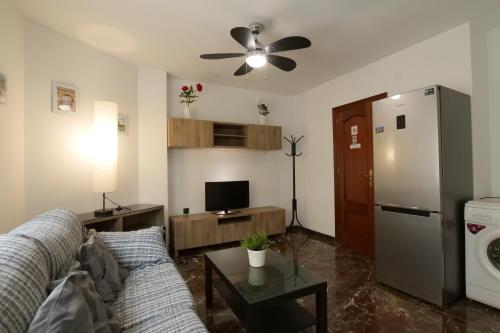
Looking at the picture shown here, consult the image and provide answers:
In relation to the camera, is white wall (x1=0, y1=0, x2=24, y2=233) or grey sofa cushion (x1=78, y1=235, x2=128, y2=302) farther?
white wall (x1=0, y1=0, x2=24, y2=233)

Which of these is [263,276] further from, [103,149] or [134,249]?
[103,149]

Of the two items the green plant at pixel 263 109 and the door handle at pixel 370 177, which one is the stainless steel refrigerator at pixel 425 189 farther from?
the green plant at pixel 263 109

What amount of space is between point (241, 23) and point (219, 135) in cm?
180

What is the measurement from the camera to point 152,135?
Answer: 11.2 feet

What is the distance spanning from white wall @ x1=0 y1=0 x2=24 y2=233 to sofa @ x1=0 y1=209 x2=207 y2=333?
781 millimetres

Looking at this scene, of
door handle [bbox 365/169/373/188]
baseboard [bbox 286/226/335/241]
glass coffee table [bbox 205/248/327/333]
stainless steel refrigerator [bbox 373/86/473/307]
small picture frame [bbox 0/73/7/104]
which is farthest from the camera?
baseboard [bbox 286/226/335/241]

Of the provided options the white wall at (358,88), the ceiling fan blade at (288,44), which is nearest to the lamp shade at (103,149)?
the ceiling fan blade at (288,44)

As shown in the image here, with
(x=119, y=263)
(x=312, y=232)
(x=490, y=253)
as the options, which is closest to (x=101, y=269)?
(x=119, y=263)

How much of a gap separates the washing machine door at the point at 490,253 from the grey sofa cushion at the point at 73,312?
8.93 feet

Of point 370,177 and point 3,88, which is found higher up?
point 3,88

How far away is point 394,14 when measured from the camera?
88.0 inches

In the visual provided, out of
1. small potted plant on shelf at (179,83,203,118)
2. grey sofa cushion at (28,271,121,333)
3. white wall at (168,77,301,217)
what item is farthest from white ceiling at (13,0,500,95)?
grey sofa cushion at (28,271,121,333)

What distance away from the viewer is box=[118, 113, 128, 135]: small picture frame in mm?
3129

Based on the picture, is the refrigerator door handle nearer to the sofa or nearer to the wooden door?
the wooden door
